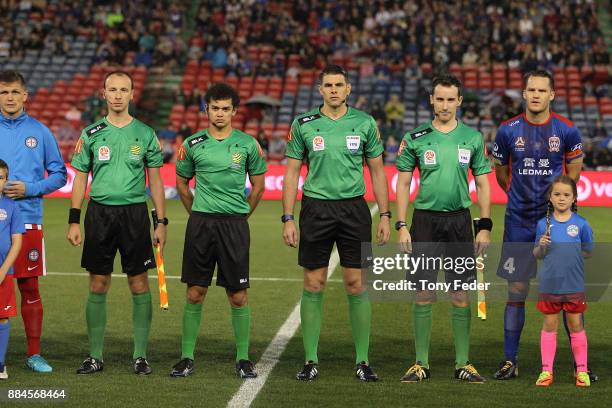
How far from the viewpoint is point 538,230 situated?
25.8ft

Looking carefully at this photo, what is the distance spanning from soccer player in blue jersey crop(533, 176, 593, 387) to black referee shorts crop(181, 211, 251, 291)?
2.16 meters

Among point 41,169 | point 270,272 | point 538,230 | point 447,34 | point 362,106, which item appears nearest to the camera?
point 538,230

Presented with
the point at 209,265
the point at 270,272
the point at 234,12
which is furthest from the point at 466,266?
the point at 234,12

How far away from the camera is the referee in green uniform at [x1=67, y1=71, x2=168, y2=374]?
8086 mm

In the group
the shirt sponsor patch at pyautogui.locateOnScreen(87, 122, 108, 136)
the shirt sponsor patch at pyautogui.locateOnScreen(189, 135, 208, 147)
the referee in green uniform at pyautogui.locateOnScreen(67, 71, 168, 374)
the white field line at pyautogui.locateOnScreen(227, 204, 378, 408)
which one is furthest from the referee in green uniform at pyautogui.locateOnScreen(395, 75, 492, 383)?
the shirt sponsor patch at pyautogui.locateOnScreen(87, 122, 108, 136)

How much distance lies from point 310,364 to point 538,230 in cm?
191

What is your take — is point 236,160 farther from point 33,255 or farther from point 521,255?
point 521,255

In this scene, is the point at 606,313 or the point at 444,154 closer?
the point at 444,154

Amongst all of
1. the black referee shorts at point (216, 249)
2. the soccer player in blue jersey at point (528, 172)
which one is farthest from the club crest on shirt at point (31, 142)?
the soccer player in blue jersey at point (528, 172)

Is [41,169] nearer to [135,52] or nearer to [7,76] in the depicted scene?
[7,76]

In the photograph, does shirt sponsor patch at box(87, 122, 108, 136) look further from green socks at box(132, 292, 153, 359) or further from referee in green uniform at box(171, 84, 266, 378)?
green socks at box(132, 292, 153, 359)

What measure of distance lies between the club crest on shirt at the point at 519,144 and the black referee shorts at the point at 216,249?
2.11 m

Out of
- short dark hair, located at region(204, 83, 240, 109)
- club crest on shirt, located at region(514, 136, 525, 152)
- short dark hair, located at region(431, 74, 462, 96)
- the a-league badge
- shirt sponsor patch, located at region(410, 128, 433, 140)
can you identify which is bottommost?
the a-league badge

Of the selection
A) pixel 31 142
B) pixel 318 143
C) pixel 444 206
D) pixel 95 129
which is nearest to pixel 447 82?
pixel 444 206
